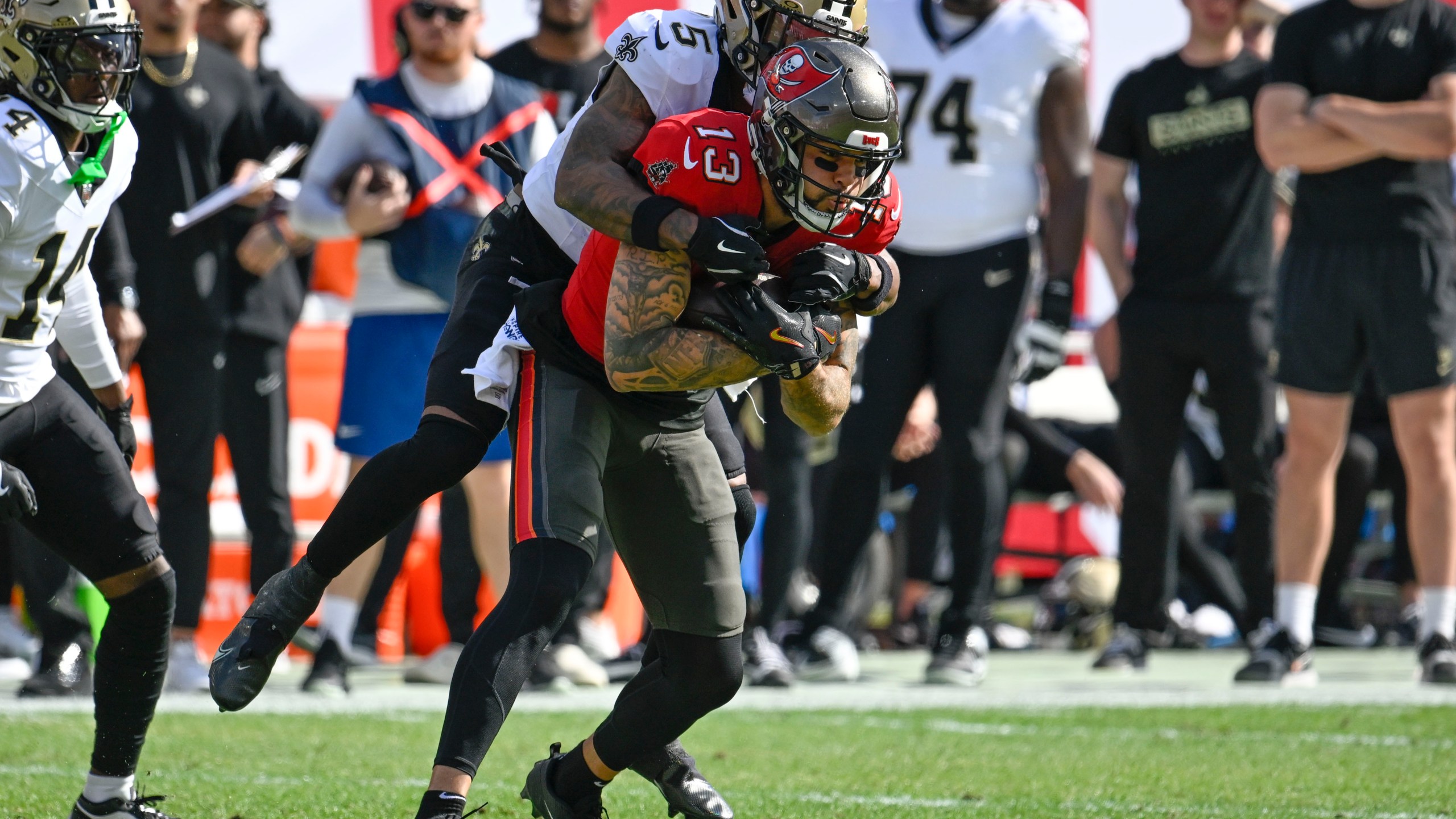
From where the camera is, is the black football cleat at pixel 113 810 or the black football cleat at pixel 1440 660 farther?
the black football cleat at pixel 1440 660

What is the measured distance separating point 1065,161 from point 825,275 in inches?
143

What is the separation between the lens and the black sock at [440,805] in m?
3.20

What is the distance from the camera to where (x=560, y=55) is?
729 cm

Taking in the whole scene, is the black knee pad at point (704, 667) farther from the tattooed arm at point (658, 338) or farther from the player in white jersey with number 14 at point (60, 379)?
the player in white jersey with number 14 at point (60, 379)

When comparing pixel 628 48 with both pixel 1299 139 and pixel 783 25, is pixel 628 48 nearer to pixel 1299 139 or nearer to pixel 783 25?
pixel 783 25

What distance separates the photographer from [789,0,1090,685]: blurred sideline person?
6.66 m

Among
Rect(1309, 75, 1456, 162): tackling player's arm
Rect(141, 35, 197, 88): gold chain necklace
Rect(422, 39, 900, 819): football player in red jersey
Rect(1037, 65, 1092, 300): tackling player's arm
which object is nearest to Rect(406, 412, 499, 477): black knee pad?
Rect(422, 39, 900, 819): football player in red jersey

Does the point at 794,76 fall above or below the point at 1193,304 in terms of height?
above

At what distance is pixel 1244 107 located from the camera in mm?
7129

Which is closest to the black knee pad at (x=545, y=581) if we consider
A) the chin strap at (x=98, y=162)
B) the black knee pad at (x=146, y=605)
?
the black knee pad at (x=146, y=605)

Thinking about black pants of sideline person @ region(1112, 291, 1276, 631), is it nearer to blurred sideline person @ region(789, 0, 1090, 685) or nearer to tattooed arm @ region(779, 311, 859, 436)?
blurred sideline person @ region(789, 0, 1090, 685)

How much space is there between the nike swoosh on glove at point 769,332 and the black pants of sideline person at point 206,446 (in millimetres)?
3459

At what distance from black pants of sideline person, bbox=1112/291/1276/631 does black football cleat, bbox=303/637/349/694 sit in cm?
304

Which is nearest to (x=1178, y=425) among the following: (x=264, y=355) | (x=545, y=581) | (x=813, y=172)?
(x=264, y=355)
